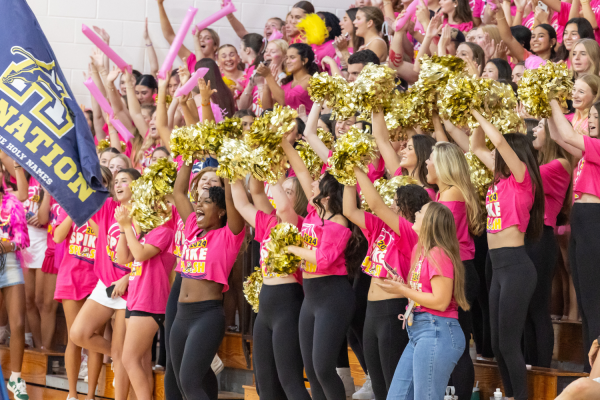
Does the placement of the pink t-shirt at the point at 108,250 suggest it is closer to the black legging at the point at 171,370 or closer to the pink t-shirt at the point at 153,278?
the pink t-shirt at the point at 153,278

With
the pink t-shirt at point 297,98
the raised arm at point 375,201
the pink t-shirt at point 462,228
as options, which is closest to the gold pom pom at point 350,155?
the raised arm at point 375,201

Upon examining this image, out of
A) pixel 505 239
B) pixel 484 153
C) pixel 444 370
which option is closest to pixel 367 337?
pixel 444 370

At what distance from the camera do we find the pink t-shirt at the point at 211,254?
4.25 metres

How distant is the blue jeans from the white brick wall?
5.78 m

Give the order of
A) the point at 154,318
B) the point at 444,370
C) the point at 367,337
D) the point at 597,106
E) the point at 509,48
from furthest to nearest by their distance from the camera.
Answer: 1. the point at 509,48
2. the point at 154,318
3. the point at 597,106
4. the point at 367,337
5. the point at 444,370

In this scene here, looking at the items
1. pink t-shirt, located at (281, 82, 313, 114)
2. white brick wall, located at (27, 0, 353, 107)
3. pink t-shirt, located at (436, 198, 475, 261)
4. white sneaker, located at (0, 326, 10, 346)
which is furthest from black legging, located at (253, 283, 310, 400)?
white brick wall, located at (27, 0, 353, 107)

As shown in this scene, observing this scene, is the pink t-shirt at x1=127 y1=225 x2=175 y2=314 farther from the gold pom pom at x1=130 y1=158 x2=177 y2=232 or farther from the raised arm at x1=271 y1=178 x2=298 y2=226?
the raised arm at x1=271 y1=178 x2=298 y2=226

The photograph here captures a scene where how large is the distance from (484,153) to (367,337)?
1155 mm

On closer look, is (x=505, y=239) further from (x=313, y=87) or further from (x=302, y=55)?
(x=302, y=55)

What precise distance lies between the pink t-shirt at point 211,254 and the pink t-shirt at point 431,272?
48.8 inches

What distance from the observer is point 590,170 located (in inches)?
149

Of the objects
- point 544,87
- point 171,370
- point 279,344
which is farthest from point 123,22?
point 544,87

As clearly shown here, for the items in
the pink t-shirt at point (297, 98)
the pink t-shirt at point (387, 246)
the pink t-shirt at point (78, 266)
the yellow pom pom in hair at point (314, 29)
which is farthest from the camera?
the yellow pom pom in hair at point (314, 29)

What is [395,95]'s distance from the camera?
4062 millimetres
